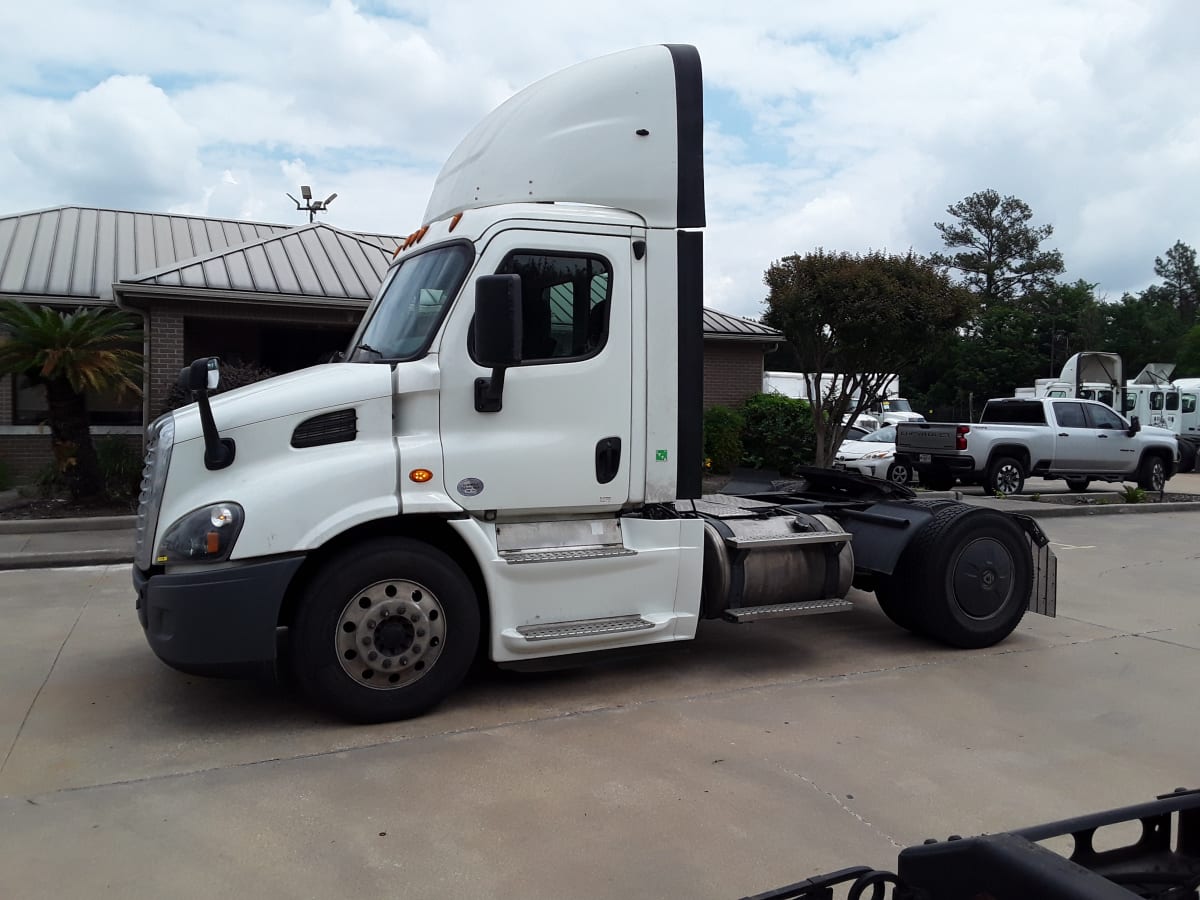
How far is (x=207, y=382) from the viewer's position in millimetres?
4688

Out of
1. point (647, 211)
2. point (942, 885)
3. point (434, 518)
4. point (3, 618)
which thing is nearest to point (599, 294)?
point (647, 211)

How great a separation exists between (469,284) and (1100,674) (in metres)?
4.80

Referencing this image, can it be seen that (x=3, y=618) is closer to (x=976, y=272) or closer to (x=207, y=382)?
Result: (x=207, y=382)

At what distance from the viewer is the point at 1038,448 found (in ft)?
58.5

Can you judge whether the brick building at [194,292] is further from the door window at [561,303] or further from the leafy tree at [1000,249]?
the leafy tree at [1000,249]

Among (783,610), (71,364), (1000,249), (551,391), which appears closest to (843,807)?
(783,610)

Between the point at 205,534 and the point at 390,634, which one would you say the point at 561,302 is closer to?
the point at 390,634

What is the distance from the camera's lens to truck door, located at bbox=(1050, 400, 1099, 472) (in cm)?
1819

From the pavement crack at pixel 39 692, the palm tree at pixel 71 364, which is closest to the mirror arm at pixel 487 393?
the pavement crack at pixel 39 692

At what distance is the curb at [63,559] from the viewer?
32.0 feet

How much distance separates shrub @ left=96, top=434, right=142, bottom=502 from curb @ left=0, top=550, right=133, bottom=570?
9.84 feet

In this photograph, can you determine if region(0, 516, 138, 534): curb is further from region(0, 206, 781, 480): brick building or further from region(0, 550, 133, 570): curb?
region(0, 206, 781, 480): brick building

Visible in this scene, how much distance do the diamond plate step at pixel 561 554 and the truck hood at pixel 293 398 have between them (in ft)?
3.69

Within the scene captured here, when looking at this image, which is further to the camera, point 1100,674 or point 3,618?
point 3,618
